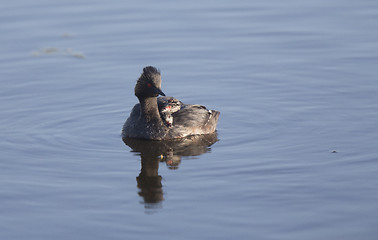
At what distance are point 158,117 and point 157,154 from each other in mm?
1210

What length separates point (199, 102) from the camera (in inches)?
613

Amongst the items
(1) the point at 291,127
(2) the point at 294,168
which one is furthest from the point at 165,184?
(1) the point at 291,127

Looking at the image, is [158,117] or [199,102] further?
[199,102]

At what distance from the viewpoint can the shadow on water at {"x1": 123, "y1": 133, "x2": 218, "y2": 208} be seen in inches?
423

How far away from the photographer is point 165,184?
36.2 feet

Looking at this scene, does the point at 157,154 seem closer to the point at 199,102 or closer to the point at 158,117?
the point at 158,117

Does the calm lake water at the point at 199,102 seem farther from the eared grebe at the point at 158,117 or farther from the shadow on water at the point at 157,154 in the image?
the eared grebe at the point at 158,117

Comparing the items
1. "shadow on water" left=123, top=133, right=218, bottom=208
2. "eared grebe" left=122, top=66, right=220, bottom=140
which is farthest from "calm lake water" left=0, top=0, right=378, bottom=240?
"eared grebe" left=122, top=66, right=220, bottom=140

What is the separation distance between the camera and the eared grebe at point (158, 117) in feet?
44.6

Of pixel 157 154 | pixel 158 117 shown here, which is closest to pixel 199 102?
pixel 158 117

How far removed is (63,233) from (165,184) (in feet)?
7.37

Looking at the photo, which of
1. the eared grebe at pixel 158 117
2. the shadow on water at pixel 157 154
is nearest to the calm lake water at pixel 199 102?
the shadow on water at pixel 157 154

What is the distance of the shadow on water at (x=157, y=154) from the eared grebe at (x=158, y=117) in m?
0.14

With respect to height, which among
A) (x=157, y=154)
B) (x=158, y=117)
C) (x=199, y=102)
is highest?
(x=199, y=102)
